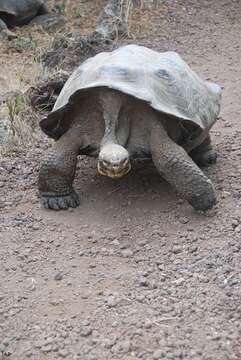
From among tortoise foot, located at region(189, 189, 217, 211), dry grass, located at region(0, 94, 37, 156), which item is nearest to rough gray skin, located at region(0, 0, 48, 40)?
dry grass, located at region(0, 94, 37, 156)

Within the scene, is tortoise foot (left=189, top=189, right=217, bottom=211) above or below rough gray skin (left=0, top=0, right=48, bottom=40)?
above

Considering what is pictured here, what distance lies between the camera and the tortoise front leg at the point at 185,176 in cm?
398

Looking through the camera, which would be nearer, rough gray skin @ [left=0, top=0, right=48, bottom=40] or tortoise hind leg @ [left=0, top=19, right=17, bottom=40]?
tortoise hind leg @ [left=0, top=19, right=17, bottom=40]

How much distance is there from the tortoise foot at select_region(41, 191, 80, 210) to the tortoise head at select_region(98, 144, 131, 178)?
45 cm

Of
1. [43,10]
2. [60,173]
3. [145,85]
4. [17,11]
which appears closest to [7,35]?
[17,11]

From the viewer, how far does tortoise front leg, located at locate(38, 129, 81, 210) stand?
4.21 metres

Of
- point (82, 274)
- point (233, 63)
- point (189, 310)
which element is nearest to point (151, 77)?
point (82, 274)

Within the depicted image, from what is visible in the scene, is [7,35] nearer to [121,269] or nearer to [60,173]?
[60,173]

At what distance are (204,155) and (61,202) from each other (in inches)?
43.0

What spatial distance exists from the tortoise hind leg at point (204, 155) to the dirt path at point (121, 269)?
0.07 metres

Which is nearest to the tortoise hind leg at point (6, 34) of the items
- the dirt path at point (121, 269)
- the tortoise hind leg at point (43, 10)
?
the tortoise hind leg at point (43, 10)

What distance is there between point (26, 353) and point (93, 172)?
2019 mm

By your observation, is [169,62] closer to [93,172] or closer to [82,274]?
[93,172]

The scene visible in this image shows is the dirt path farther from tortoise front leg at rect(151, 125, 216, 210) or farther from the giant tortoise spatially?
the giant tortoise
